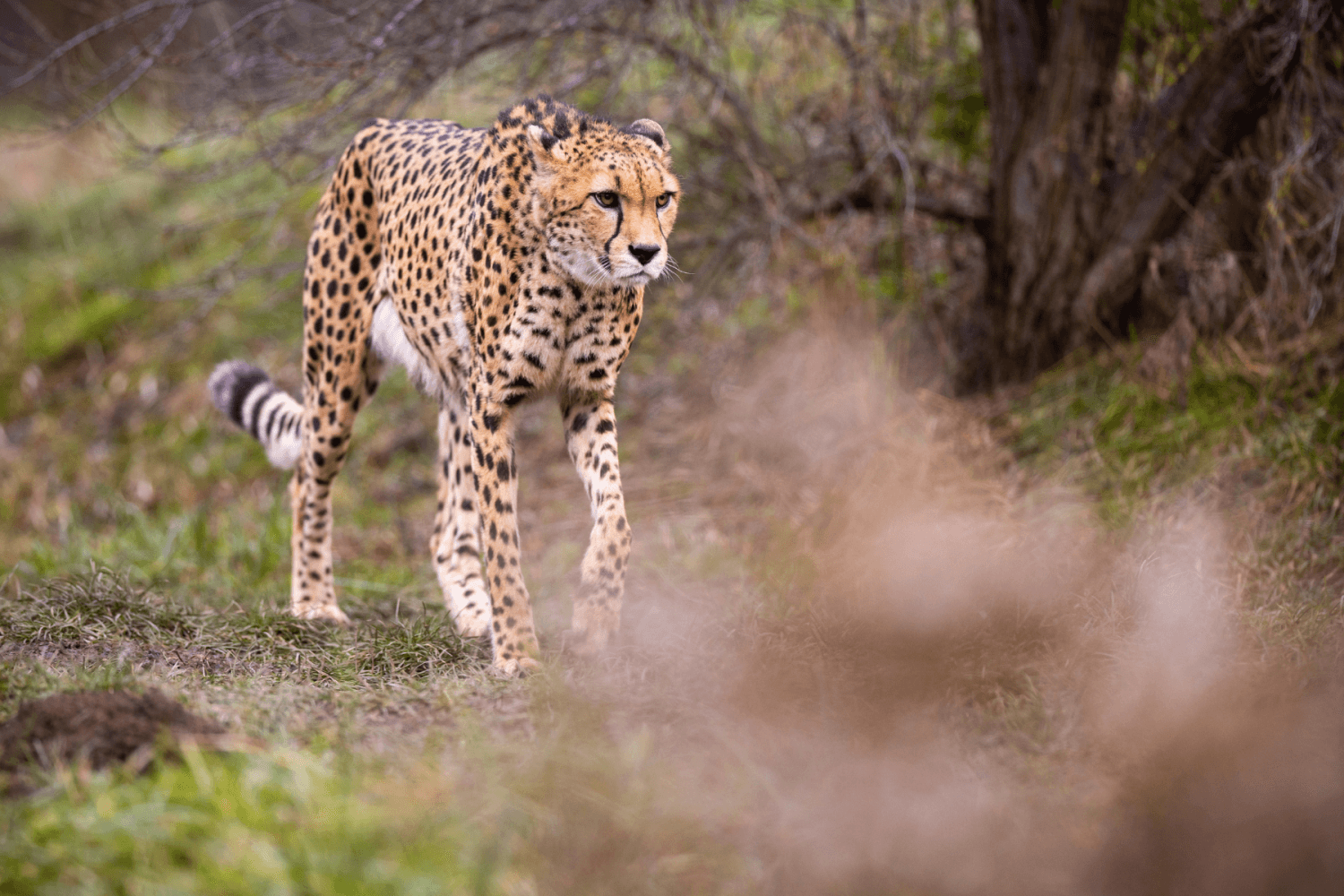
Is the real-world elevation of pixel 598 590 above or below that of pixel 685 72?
below

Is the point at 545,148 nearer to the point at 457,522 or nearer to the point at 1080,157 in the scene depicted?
the point at 457,522

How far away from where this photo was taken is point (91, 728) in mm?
2289

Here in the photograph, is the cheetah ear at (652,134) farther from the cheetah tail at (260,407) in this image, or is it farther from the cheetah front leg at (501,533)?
the cheetah tail at (260,407)

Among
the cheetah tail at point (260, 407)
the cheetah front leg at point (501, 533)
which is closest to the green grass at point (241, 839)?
the cheetah front leg at point (501, 533)

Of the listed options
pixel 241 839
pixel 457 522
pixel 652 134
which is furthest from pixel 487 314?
pixel 241 839

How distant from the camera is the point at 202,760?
7.13 ft

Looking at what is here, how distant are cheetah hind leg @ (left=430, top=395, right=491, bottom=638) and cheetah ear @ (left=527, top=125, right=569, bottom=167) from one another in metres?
1.16

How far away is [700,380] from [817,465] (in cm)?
146

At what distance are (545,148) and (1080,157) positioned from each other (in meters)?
2.61

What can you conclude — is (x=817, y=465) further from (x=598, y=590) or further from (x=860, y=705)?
(x=860, y=705)

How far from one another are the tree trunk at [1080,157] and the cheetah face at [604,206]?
2.30 metres

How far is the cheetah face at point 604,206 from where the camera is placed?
2.97 metres

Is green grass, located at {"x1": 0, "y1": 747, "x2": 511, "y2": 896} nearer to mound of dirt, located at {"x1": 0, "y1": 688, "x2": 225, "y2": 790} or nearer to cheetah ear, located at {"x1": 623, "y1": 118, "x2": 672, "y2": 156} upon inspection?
mound of dirt, located at {"x1": 0, "y1": 688, "x2": 225, "y2": 790}

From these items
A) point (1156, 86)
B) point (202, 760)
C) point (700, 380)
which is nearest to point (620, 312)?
point (202, 760)
